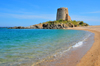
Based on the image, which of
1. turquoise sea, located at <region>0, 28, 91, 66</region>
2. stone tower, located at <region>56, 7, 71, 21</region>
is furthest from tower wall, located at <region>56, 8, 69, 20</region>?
turquoise sea, located at <region>0, 28, 91, 66</region>

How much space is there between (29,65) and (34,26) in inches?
2590

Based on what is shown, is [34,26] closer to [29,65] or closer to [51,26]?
[51,26]

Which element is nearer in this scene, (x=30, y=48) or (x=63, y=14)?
Result: (x=30, y=48)

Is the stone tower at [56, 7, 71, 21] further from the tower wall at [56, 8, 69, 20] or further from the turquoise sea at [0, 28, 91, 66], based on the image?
the turquoise sea at [0, 28, 91, 66]

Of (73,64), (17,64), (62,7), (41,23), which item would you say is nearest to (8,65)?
(17,64)

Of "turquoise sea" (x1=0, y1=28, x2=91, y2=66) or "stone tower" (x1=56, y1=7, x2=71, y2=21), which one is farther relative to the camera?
"stone tower" (x1=56, y1=7, x2=71, y2=21)

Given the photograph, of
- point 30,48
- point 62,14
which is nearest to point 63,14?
point 62,14

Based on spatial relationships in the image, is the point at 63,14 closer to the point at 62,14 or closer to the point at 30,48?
the point at 62,14

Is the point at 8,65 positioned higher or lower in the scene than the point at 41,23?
lower

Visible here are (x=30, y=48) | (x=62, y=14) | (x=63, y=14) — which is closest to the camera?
(x=30, y=48)

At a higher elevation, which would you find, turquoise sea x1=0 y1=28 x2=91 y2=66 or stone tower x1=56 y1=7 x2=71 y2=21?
stone tower x1=56 y1=7 x2=71 y2=21

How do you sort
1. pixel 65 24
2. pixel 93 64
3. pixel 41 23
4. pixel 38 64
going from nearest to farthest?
pixel 93 64
pixel 38 64
pixel 65 24
pixel 41 23

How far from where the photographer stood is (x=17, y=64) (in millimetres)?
4527

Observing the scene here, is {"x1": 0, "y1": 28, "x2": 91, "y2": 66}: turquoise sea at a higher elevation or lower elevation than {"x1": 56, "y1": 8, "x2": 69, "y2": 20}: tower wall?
lower
